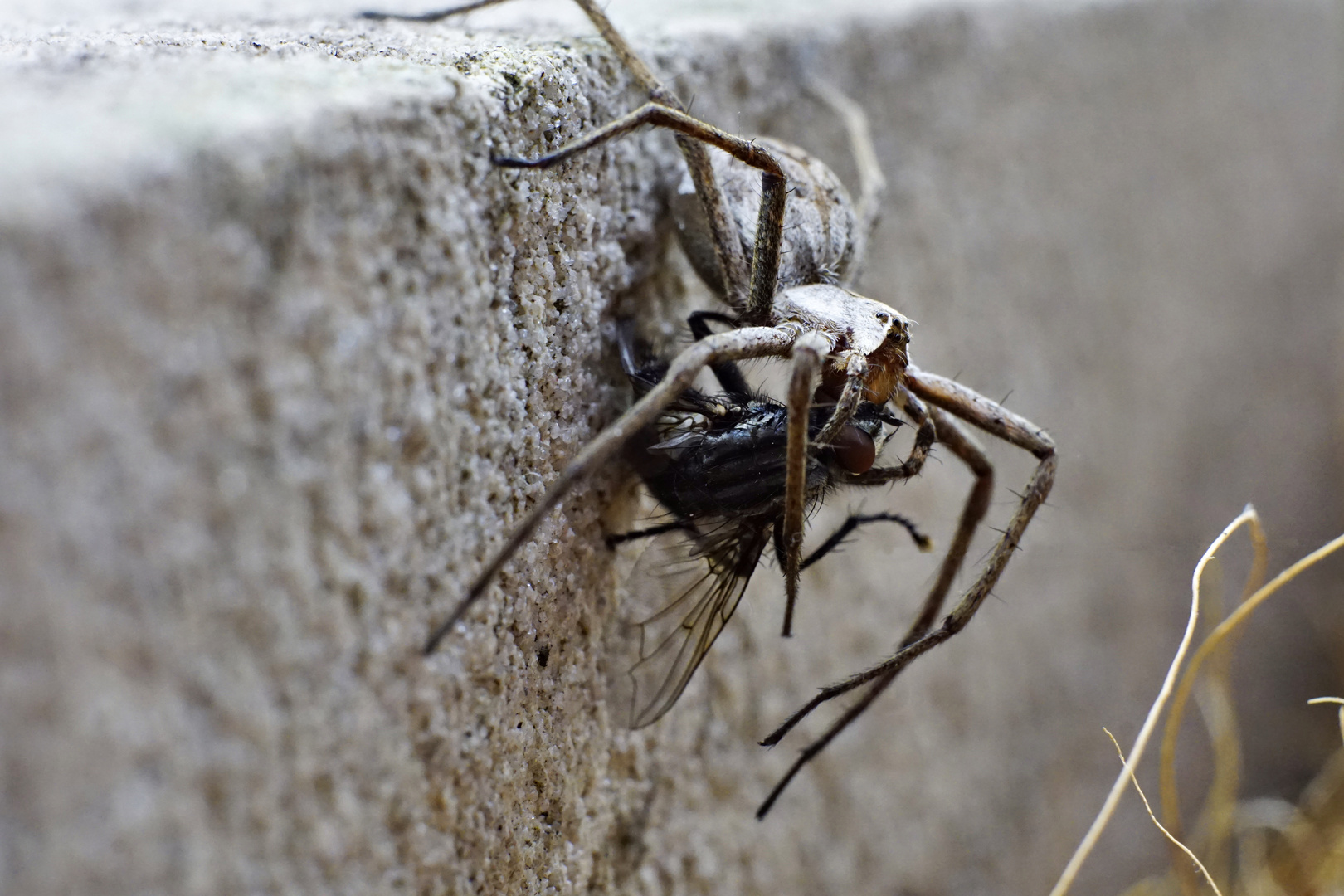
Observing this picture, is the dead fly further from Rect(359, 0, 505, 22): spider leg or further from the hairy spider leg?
Rect(359, 0, 505, 22): spider leg

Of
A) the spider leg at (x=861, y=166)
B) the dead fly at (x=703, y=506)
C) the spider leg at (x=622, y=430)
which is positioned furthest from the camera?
the spider leg at (x=861, y=166)

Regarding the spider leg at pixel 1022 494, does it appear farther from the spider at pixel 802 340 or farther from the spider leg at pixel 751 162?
the spider leg at pixel 751 162

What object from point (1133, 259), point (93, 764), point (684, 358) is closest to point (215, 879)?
point (93, 764)

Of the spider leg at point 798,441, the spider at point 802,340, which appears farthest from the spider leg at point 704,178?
the spider leg at point 798,441

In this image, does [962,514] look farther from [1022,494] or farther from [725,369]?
[725,369]

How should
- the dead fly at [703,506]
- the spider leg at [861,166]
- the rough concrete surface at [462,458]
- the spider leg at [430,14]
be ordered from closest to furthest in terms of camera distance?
the rough concrete surface at [462,458], the dead fly at [703,506], the spider leg at [430,14], the spider leg at [861,166]

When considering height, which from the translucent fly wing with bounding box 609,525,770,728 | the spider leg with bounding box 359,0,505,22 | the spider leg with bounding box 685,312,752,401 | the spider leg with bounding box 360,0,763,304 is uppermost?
the spider leg with bounding box 359,0,505,22

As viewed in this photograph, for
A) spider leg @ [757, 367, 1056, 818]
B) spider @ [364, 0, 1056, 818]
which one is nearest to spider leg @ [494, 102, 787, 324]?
spider @ [364, 0, 1056, 818]

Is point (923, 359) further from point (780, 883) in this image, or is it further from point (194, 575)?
point (194, 575)
